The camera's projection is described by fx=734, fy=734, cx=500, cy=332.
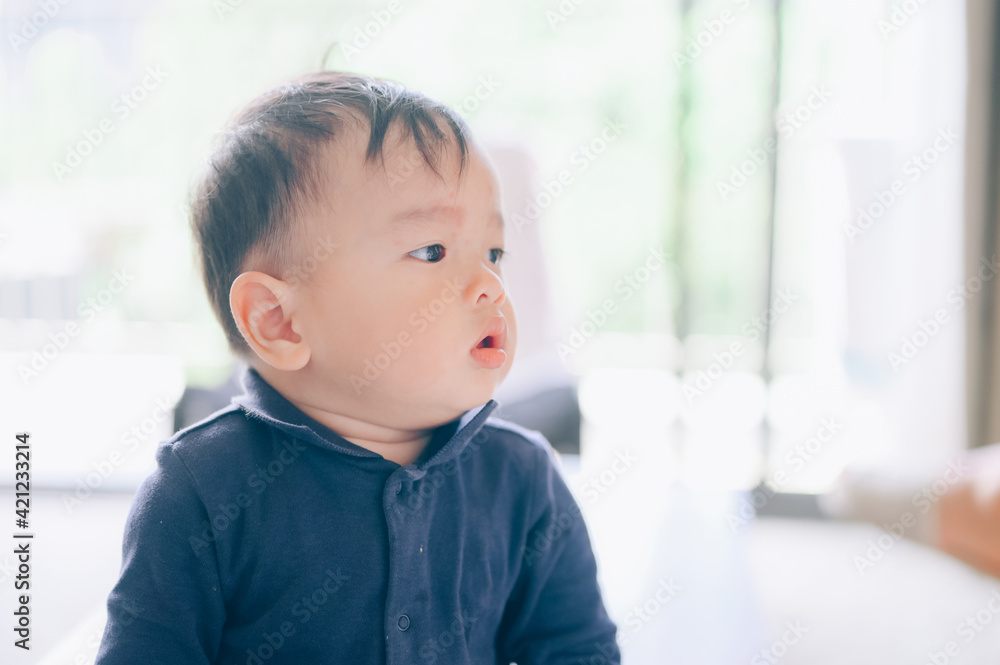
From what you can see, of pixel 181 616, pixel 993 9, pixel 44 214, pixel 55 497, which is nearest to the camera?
pixel 181 616

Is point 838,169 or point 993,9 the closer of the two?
point 993,9

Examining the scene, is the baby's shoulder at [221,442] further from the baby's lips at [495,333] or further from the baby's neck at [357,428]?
the baby's lips at [495,333]

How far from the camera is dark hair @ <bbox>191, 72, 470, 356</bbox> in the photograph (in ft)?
2.54

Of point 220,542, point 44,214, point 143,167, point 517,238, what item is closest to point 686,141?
point 517,238

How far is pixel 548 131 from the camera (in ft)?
11.6

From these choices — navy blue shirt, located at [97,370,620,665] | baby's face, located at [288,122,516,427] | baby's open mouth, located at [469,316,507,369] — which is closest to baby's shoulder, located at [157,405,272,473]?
navy blue shirt, located at [97,370,620,665]

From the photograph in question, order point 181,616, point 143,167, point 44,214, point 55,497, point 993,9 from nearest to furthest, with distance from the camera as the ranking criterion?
point 181,616 < point 55,497 < point 993,9 < point 44,214 < point 143,167

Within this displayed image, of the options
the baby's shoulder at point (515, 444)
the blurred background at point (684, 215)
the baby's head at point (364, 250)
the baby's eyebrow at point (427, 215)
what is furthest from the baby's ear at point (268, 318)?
the blurred background at point (684, 215)

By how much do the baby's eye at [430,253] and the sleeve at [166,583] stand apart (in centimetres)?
32

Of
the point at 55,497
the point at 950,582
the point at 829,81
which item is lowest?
the point at 950,582

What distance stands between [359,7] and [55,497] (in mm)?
2423

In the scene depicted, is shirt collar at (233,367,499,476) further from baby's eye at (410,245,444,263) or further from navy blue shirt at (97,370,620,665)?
baby's eye at (410,245,444,263)

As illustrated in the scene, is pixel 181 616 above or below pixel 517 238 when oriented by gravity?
below

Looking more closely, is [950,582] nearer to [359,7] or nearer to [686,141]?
[686,141]
